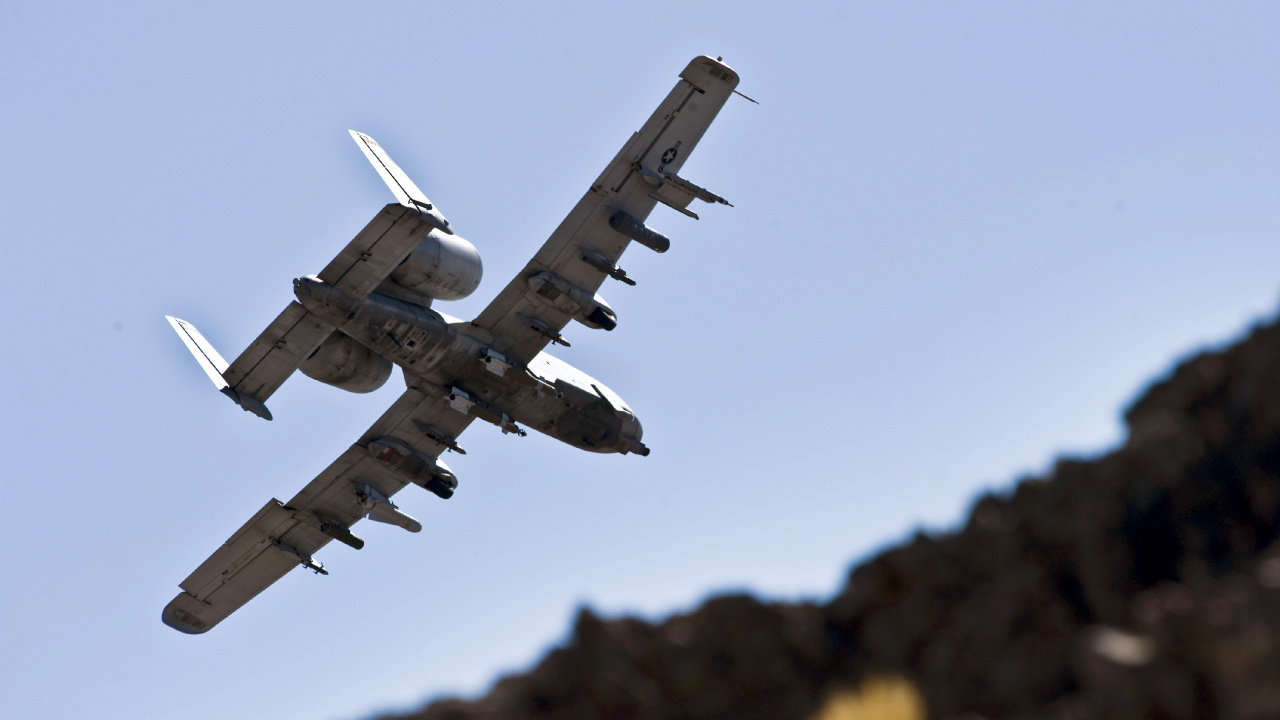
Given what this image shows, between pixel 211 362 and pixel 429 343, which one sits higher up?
pixel 429 343

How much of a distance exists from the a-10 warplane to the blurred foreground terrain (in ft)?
28.9

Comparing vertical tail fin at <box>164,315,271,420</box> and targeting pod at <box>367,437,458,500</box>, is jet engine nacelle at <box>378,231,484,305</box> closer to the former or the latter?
vertical tail fin at <box>164,315,271,420</box>

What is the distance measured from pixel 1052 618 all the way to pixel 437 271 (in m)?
16.6

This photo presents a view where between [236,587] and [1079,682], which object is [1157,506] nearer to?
[1079,682]

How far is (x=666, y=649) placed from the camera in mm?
23031

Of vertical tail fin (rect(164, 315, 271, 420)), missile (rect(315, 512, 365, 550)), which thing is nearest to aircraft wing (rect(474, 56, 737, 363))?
vertical tail fin (rect(164, 315, 271, 420))

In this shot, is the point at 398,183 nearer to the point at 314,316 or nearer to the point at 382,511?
the point at 314,316

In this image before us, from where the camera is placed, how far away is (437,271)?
1099 inches

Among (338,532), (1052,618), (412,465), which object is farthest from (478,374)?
(1052,618)


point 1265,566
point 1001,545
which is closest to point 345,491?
point 1001,545

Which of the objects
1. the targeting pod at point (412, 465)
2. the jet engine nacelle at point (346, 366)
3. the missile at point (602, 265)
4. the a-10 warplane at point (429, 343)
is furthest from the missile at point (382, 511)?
the missile at point (602, 265)

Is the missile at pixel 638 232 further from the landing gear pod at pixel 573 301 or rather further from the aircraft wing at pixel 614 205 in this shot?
the landing gear pod at pixel 573 301

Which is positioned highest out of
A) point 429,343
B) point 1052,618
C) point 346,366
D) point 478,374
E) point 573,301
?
point 573,301

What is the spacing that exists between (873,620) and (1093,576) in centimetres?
531
